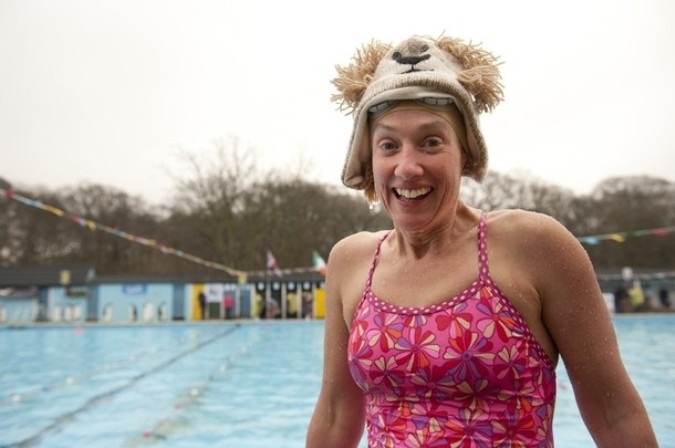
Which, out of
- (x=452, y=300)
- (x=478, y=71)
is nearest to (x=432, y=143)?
(x=478, y=71)

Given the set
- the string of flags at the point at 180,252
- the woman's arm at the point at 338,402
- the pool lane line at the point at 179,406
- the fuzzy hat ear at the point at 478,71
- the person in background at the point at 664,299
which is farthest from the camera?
the person in background at the point at 664,299

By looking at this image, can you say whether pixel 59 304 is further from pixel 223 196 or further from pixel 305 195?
pixel 305 195

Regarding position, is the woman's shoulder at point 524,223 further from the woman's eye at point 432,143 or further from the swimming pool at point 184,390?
the swimming pool at point 184,390

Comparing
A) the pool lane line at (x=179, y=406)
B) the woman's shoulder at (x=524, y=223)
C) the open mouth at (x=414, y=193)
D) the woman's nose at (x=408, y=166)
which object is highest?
the woman's nose at (x=408, y=166)

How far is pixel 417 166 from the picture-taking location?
1.45m

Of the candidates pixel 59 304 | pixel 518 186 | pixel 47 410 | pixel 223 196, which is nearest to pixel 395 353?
pixel 47 410

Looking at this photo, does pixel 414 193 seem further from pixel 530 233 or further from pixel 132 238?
pixel 132 238

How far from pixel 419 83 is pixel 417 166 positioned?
0.20 m

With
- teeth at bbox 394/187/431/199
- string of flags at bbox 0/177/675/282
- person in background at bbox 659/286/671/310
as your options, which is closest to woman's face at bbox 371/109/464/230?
teeth at bbox 394/187/431/199

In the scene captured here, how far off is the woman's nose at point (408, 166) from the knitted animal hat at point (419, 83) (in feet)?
0.43

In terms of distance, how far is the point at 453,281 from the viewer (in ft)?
4.77

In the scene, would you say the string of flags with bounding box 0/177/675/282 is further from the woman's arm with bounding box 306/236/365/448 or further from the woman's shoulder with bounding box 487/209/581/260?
the woman's shoulder with bounding box 487/209/581/260

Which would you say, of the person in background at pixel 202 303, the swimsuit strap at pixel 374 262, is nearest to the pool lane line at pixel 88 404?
the swimsuit strap at pixel 374 262

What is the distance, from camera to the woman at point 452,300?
4.39 ft
